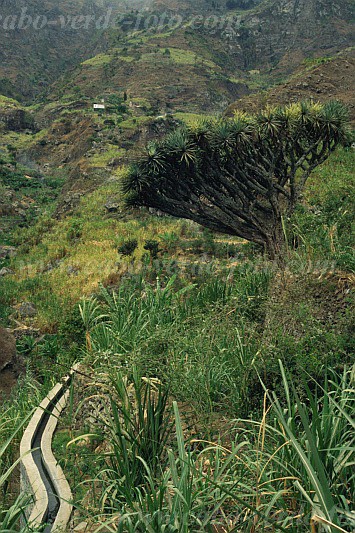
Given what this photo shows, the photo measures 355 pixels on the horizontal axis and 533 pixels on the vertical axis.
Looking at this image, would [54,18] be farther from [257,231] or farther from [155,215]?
[257,231]

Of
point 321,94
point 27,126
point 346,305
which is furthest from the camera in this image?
point 27,126

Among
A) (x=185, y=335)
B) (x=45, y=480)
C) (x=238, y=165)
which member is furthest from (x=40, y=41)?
(x=45, y=480)

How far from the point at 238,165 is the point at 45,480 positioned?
32.4 ft

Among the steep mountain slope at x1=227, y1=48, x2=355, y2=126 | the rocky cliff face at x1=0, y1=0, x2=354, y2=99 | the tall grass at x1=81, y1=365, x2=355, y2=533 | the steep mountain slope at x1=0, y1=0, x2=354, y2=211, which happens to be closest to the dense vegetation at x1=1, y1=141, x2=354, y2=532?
the tall grass at x1=81, y1=365, x2=355, y2=533

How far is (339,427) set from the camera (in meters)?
3.15

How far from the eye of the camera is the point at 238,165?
12.8 meters

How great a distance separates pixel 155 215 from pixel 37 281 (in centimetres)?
905

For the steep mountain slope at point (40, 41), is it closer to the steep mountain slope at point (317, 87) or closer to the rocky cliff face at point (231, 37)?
the rocky cliff face at point (231, 37)

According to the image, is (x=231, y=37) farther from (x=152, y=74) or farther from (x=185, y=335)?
(x=185, y=335)

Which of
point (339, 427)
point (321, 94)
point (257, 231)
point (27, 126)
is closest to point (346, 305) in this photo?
point (339, 427)

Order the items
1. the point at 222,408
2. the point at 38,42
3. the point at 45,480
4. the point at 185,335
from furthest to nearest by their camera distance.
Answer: the point at 38,42, the point at 185,335, the point at 222,408, the point at 45,480

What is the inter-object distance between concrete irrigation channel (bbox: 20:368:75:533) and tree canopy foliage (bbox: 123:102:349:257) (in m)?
7.99

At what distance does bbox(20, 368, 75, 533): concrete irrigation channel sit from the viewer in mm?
3854

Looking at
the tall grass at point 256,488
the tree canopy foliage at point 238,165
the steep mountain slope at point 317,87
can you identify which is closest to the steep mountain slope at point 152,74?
the steep mountain slope at point 317,87
